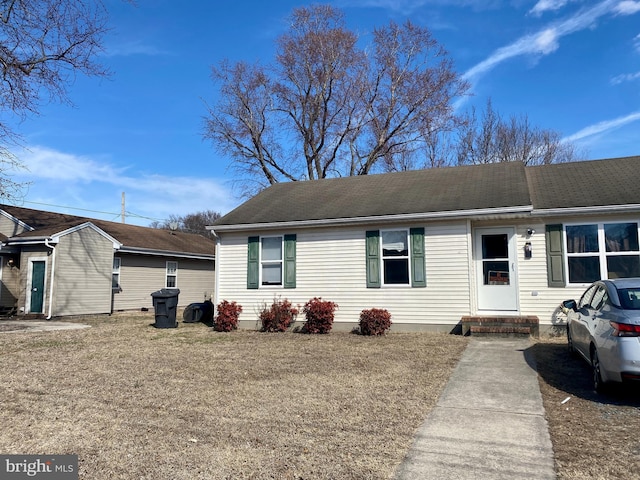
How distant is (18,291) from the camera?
16.6 m

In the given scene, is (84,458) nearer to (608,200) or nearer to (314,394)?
(314,394)

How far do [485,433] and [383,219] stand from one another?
7521 mm

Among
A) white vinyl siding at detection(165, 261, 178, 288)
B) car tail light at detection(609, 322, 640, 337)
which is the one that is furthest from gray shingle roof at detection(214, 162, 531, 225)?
white vinyl siding at detection(165, 261, 178, 288)

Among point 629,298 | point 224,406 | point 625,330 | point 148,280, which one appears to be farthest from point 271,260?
point 148,280

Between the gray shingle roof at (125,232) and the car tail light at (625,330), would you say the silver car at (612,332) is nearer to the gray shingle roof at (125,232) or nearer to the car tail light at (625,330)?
the car tail light at (625,330)

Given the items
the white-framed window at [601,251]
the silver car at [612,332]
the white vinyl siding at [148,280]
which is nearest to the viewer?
the silver car at [612,332]

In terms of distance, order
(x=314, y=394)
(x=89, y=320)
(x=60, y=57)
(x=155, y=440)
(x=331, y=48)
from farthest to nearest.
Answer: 1. (x=331, y=48)
2. (x=89, y=320)
3. (x=60, y=57)
4. (x=314, y=394)
5. (x=155, y=440)

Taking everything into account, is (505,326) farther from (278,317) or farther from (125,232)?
(125,232)

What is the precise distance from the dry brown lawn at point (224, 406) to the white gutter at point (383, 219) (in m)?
3.07

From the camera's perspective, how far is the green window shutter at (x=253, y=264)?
42.1 feet

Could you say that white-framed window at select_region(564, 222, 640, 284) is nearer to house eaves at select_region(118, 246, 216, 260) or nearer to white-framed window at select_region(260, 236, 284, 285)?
white-framed window at select_region(260, 236, 284, 285)

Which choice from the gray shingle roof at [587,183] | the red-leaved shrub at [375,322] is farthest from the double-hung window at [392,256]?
the gray shingle roof at [587,183]

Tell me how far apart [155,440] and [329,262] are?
835 centimetres

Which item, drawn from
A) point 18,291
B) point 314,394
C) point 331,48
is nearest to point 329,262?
point 314,394
